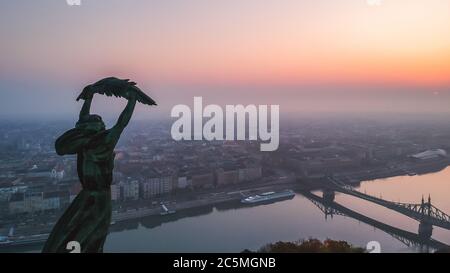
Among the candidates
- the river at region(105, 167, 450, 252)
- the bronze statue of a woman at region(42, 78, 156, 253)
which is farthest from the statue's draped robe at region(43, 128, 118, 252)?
the river at region(105, 167, 450, 252)

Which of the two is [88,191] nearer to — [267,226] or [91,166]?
[91,166]

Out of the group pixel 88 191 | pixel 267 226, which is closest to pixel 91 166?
pixel 88 191

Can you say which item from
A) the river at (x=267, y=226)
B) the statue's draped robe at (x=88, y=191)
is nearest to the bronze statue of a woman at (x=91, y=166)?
the statue's draped robe at (x=88, y=191)

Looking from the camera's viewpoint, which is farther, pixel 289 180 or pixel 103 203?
pixel 289 180

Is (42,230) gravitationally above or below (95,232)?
below

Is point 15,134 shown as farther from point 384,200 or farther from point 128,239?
point 384,200

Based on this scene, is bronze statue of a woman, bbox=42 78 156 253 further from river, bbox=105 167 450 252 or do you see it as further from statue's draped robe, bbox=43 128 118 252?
river, bbox=105 167 450 252
